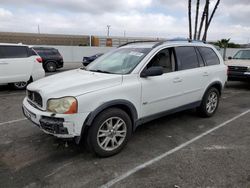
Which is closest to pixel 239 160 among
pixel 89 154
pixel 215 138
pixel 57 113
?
pixel 215 138

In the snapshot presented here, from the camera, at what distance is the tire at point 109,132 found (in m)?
3.19

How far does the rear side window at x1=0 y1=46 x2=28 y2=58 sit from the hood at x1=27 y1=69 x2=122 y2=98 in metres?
5.04

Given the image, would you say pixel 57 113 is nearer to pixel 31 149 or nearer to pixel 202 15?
pixel 31 149

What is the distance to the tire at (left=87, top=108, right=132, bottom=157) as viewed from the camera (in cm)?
319

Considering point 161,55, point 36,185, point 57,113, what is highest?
point 161,55

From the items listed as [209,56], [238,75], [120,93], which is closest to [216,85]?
[209,56]

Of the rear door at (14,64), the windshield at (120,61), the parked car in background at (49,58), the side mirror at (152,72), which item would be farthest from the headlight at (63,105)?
the parked car in background at (49,58)

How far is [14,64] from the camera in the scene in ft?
25.7

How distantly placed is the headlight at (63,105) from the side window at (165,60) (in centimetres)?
157

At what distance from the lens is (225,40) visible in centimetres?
3325

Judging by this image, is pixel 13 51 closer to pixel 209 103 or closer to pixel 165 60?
pixel 165 60

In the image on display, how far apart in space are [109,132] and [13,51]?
20.4 feet

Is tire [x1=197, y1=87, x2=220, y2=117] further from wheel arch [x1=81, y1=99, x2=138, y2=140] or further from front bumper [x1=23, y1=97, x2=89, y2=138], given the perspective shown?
front bumper [x1=23, y1=97, x2=89, y2=138]

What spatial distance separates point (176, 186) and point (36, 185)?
1707 mm
